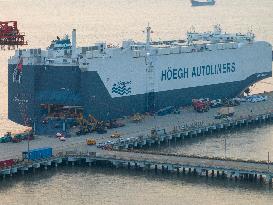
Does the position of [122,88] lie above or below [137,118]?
above

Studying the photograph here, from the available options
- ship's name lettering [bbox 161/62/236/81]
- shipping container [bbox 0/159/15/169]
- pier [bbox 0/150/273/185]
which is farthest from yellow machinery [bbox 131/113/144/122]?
shipping container [bbox 0/159/15/169]

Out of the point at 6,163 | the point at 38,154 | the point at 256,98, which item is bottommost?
the point at 6,163

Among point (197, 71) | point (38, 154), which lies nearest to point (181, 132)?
point (197, 71)

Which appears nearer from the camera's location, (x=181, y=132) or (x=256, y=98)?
(x=181, y=132)

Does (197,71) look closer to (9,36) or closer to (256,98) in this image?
(256,98)

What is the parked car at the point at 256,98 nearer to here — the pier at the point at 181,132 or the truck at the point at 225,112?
the pier at the point at 181,132

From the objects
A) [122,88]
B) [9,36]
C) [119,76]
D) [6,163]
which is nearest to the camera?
[6,163]
